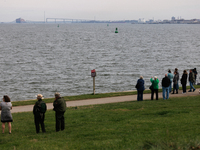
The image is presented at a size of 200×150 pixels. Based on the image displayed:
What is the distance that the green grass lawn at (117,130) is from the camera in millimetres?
9074

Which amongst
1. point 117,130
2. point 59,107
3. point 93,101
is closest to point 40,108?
point 59,107

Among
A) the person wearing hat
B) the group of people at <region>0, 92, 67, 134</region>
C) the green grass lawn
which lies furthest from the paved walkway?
the person wearing hat

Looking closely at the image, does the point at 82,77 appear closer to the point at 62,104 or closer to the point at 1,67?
the point at 1,67

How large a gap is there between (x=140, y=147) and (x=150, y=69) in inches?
1345

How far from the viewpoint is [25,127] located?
42.2 feet

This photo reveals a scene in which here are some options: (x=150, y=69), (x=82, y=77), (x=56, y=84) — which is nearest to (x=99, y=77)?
(x=82, y=77)

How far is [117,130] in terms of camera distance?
11.2 meters

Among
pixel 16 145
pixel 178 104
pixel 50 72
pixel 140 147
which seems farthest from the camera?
pixel 50 72

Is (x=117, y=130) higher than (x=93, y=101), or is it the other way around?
(x=117, y=130)

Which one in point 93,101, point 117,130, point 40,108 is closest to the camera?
point 117,130

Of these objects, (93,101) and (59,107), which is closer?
(59,107)

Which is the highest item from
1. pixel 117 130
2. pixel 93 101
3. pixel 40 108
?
pixel 40 108

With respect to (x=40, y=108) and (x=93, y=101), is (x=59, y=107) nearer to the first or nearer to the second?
(x=40, y=108)

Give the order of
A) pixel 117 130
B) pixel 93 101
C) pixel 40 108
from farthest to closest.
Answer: pixel 93 101 < pixel 40 108 < pixel 117 130
